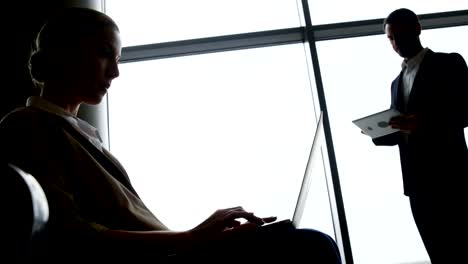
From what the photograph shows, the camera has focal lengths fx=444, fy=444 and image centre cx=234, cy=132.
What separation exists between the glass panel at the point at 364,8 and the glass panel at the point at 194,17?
0.54 ft

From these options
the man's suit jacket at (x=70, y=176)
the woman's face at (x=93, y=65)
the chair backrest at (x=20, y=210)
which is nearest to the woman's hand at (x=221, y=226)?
the man's suit jacket at (x=70, y=176)

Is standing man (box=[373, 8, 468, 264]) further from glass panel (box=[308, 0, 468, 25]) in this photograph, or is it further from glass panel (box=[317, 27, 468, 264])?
glass panel (box=[308, 0, 468, 25])

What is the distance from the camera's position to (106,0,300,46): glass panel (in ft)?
10.00

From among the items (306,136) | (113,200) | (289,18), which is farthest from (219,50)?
(113,200)

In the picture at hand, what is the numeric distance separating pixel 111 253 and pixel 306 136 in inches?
88.1

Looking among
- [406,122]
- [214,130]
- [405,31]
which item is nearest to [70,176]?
[406,122]

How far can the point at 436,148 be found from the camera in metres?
1.90

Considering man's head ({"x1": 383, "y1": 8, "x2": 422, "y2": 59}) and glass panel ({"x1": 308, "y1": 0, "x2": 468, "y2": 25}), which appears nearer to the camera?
man's head ({"x1": 383, "y1": 8, "x2": 422, "y2": 59})

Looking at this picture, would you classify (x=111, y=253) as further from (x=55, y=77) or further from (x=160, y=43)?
(x=160, y=43)

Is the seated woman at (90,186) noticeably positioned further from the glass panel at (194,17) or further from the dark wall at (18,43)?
the glass panel at (194,17)

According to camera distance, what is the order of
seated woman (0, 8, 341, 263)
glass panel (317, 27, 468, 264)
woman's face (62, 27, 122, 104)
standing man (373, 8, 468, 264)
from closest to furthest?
1. seated woman (0, 8, 341, 263)
2. woman's face (62, 27, 122, 104)
3. standing man (373, 8, 468, 264)
4. glass panel (317, 27, 468, 264)

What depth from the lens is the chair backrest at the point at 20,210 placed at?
43cm

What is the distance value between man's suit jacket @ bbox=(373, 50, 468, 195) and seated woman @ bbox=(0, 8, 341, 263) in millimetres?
1242

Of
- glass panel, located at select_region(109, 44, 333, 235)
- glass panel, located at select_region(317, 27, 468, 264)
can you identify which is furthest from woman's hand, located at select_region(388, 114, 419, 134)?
glass panel, located at select_region(317, 27, 468, 264)
